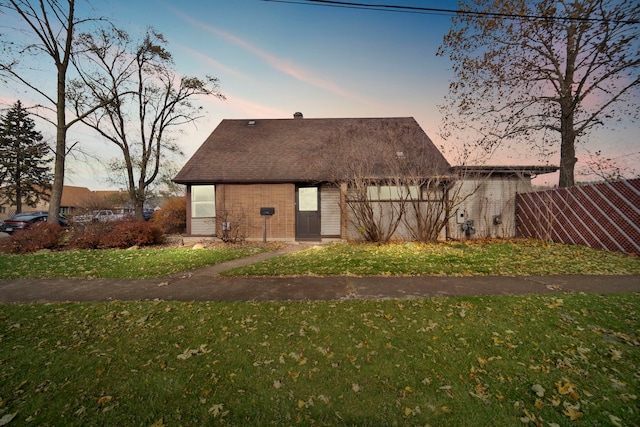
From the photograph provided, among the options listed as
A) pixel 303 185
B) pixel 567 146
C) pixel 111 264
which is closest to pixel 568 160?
pixel 567 146

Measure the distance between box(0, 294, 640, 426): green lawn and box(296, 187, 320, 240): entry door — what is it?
Result: 883cm

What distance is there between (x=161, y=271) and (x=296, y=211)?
735 cm

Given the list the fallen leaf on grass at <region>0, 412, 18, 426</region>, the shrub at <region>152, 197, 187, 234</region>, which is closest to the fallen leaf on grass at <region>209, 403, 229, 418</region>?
the fallen leaf on grass at <region>0, 412, 18, 426</region>

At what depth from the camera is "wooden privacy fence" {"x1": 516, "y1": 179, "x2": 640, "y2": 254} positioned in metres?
8.30

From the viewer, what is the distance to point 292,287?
17.9 ft

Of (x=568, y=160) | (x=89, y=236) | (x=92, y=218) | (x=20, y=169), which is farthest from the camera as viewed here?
(x=20, y=169)

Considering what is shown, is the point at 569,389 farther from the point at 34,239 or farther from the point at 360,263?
the point at 34,239

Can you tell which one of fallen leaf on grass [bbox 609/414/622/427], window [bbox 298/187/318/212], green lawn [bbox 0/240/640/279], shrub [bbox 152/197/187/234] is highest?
window [bbox 298/187/318/212]

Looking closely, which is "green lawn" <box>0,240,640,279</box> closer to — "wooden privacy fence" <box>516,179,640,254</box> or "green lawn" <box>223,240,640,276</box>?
"green lawn" <box>223,240,640,276</box>

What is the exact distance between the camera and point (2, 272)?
6738mm

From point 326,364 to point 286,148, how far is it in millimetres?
13114

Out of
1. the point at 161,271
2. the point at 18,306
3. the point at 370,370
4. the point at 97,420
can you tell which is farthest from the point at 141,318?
the point at 370,370

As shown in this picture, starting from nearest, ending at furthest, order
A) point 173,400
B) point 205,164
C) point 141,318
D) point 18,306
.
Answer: point 173,400, point 141,318, point 18,306, point 205,164

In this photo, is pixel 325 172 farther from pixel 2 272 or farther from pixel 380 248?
pixel 2 272
